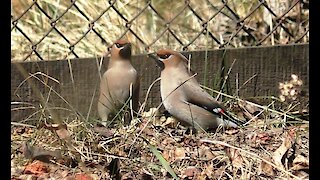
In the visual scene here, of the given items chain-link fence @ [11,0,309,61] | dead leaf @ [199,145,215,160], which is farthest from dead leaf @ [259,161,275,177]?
chain-link fence @ [11,0,309,61]

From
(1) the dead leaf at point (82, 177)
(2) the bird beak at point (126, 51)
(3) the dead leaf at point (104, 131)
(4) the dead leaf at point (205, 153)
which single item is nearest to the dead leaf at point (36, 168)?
(1) the dead leaf at point (82, 177)

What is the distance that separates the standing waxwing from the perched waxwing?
0.19 metres

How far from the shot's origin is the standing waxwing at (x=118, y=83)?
14.6ft

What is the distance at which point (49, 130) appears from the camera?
3.91 m

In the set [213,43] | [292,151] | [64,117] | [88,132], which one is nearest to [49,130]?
[88,132]

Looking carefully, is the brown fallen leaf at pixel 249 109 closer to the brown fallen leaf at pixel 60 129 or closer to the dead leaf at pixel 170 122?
the dead leaf at pixel 170 122

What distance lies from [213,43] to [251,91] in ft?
2.21

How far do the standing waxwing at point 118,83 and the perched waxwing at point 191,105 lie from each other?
0.19 metres

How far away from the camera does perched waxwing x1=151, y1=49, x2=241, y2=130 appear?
14.1ft

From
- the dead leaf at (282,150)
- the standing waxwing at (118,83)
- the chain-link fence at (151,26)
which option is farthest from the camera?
→ the chain-link fence at (151,26)

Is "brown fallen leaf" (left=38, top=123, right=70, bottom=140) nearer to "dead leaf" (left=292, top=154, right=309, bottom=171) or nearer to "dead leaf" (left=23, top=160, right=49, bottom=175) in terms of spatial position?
"dead leaf" (left=23, top=160, right=49, bottom=175)

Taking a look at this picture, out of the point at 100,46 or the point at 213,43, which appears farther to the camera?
the point at 100,46

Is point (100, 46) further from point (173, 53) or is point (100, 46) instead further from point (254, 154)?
point (254, 154)
